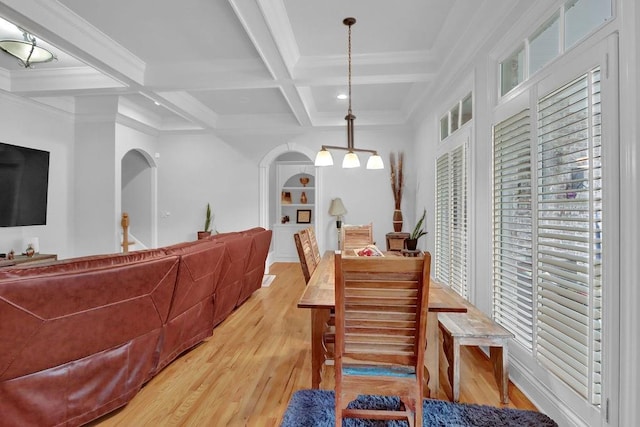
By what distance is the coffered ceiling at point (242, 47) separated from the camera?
2.77 m

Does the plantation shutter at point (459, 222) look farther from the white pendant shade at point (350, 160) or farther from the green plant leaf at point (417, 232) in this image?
the white pendant shade at point (350, 160)

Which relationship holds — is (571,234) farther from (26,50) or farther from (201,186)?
(201,186)

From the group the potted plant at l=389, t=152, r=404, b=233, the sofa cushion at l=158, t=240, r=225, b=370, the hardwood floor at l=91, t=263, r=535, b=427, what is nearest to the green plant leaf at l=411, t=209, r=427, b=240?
the potted plant at l=389, t=152, r=404, b=233

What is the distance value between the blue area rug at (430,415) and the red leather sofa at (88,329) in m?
0.97

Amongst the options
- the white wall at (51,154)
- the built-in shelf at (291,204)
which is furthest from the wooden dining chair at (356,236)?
the white wall at (51,154)

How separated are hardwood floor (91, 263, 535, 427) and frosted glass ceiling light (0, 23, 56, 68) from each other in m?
3.26

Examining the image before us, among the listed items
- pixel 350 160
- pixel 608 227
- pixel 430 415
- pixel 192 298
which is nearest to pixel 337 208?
pixel 350 160

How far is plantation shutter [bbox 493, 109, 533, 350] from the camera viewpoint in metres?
2.16

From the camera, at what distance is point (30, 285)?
150 cm

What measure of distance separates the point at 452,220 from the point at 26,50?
4.63 m

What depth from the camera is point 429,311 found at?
5.72ft

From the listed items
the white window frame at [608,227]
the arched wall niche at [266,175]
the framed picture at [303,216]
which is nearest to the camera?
the white window frame at [608,227]

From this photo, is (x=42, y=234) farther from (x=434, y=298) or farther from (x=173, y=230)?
(x=434, y=298)

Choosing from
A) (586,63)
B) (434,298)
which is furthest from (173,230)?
(586,63)
